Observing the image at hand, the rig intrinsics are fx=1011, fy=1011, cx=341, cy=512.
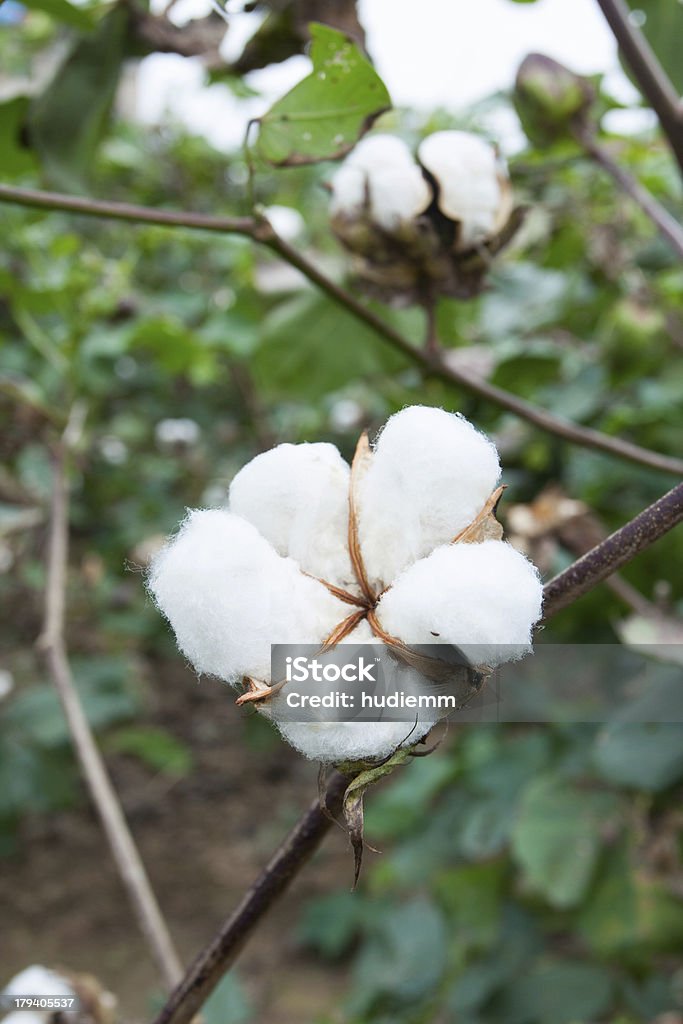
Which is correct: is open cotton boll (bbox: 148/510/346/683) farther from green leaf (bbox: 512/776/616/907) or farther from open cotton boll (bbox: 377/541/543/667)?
green leaf (bbox: 512/776/616/907)

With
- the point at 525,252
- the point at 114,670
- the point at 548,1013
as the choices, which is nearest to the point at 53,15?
the point at 525,252

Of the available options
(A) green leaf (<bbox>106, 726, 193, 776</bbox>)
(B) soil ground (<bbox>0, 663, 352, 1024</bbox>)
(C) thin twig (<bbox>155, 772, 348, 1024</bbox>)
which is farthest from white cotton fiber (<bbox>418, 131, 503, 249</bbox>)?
(A) green leaf (<bbox>106, 726, 193, 776</bbox>)

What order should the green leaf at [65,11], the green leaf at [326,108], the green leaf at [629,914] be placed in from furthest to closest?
1. the green leaf at [629,914]
2. the green leaf at [65,11]
3. the green leaf at [326,108]

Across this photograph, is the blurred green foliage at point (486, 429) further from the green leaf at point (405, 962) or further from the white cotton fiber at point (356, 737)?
the white cotton fiber at point (356, 737)

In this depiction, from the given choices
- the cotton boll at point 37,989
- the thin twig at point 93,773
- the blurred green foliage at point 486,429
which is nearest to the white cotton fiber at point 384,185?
the blurred green foliage at point 486,429

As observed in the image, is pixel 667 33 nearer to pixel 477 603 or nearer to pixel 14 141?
pixel 14 141
